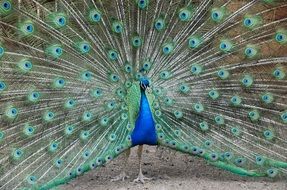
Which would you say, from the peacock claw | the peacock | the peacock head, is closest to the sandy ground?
the peacock claw

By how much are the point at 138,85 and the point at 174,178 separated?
1.00 m

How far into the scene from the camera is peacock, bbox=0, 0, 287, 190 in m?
4.79

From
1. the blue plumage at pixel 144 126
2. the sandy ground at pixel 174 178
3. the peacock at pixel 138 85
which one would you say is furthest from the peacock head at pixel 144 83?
the sandy ground at pixel 174 178

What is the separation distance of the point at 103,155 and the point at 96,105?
1.40 ft

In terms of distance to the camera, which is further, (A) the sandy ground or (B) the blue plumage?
(A) the sandy ground

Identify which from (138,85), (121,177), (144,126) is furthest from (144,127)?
(121,177)

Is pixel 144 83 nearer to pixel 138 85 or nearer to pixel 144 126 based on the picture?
pixel 138 85

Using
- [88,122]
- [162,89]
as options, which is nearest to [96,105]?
[88,122]

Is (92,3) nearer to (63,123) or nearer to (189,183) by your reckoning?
(63,123)

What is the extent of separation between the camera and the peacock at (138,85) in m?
4.79

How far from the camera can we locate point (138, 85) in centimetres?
488

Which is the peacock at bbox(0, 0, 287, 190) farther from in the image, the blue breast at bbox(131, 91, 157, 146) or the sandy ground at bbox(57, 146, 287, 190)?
the sandy ground at bbox(57, 146, 287, 190)

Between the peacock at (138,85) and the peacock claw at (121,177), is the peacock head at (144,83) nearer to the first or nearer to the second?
the peacock at (138,85)

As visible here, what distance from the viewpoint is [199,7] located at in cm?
496
